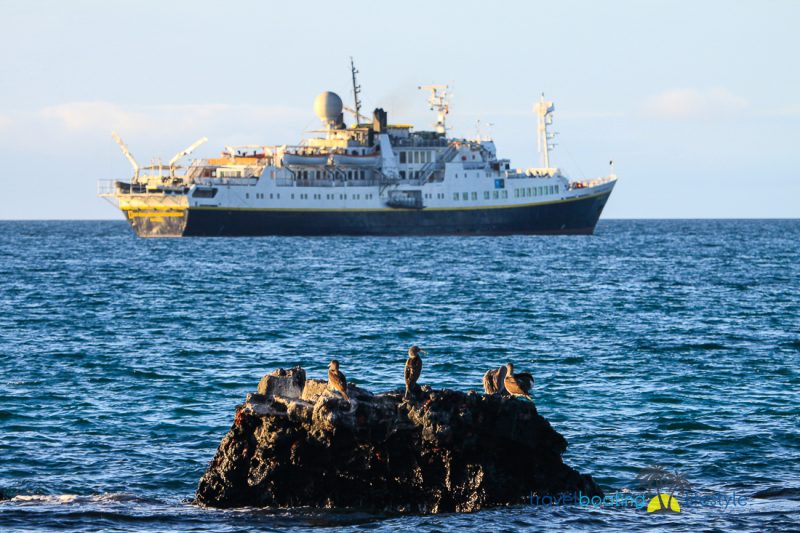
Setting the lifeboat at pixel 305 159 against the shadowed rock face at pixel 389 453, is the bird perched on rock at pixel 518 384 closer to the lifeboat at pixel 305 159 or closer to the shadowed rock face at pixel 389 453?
the shadowed rock face at pixel 389 453

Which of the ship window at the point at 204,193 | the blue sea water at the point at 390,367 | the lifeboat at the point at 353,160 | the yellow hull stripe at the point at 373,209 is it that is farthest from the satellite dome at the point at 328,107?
the blue sea water at the point at 390,367

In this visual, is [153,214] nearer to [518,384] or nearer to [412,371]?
[518,384]

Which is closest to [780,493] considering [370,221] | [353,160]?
[370,221]

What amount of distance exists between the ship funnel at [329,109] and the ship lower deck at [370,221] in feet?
40.5

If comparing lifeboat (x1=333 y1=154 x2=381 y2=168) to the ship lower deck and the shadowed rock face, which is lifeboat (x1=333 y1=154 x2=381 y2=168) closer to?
the ship lower deck

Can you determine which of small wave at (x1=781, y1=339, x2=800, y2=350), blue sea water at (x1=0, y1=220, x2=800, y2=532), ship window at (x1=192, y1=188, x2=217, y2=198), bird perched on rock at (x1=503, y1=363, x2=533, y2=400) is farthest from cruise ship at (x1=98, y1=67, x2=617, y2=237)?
bird perched on rock at (x1=503, y1=363, x2=533, y2=400)

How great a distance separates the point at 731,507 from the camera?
16.3 metres

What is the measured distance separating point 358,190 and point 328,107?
11971 mm

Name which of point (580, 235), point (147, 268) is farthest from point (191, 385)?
point (580, 235)

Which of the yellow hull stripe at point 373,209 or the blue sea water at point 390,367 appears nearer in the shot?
the blue sea water at point 390,367

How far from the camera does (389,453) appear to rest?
620 inches

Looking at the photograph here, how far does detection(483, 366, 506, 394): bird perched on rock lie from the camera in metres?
17.0

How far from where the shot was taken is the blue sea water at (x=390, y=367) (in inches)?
644

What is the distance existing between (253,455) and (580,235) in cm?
11146
